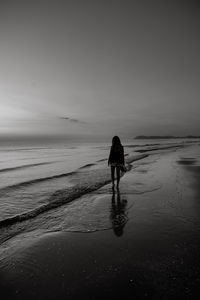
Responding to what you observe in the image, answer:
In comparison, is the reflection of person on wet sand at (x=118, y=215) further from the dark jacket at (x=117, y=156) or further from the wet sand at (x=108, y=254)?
the dark jacket at (x=117, y=156)

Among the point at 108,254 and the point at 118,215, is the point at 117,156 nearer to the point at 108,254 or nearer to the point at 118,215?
the point at 118,215

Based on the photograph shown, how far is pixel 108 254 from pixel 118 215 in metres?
2.42

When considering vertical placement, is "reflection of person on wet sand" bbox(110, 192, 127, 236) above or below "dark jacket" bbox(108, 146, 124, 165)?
below

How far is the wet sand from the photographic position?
3.30 m

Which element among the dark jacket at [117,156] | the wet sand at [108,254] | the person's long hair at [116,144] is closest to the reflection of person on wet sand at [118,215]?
the wet sand at [108,254]

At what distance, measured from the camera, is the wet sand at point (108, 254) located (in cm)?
330

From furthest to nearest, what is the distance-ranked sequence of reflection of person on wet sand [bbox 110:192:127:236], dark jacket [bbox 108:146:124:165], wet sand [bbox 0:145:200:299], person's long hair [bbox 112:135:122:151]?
dark jacket [bbox 108:146:124:165] < person's long hair [bbox 112:135:122:151] < reflection of person on wet sand [bbox 110:192:127:236] < wet sand [bbox 0:145:200:299]

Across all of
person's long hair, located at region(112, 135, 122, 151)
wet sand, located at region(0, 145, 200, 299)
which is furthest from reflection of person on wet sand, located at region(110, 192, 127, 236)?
person's long hair, located at region(112, 135, 122, 151)

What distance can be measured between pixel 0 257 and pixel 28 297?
1552 mm

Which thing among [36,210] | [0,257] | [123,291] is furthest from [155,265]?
[36,210]

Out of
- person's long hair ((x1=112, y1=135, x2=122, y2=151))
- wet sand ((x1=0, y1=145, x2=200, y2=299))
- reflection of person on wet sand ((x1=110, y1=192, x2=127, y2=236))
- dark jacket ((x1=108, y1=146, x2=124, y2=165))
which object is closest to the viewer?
wet sand ((x1=0, y1=145, x2=200, y2=299))

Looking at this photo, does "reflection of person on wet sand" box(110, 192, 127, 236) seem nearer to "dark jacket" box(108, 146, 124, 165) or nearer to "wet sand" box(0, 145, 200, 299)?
"wet sand" box(0, 145, 200, 299)

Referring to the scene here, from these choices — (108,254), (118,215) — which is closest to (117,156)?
(118,215)

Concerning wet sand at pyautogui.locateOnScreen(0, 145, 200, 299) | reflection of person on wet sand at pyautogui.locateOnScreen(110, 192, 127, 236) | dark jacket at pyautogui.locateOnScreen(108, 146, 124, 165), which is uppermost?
dark jacket at pyautogui.locateOnScreen(108, 146, 124, 165)
